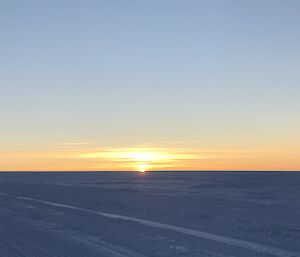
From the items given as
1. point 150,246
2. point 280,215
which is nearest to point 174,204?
point 280,215

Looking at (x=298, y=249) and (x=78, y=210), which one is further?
(x=78, y=210)

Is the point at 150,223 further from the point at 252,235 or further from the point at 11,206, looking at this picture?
the point at 11,206

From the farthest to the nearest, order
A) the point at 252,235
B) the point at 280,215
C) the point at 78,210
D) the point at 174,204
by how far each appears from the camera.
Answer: the point at 174,204, the point at 78,210, the point at 280,215, the point at 252,235

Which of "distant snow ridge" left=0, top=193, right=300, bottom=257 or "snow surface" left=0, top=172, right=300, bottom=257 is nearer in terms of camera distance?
"distant snow ridge" left=0, top=193, right=300, bottom=257

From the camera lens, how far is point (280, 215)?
2930 centimetres

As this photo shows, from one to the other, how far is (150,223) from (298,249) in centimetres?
892


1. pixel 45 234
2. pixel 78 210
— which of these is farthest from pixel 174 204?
pixel 45 234

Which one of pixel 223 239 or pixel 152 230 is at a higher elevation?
pixel 152 230

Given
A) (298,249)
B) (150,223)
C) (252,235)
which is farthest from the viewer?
(150,223)

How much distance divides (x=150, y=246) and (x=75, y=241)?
271cm

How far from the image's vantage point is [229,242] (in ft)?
64.5

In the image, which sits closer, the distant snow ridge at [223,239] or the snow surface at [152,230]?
the distant snow ridge at [223,239]

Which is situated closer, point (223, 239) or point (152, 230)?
point (223, 239)

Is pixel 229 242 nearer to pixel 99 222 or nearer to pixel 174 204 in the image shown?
pixel 99 222
